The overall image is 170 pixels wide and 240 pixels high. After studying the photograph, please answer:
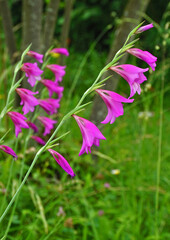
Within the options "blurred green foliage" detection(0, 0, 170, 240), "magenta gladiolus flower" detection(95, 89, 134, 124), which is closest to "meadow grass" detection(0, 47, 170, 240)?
"blurred green foliage" detection(0, 0, 170, 240)

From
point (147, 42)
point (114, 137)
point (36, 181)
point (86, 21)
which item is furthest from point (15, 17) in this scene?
point (36, 181)

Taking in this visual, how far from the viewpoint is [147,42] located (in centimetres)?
538

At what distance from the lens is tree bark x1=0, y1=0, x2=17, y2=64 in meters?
2.65

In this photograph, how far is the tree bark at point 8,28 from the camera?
8.68ft

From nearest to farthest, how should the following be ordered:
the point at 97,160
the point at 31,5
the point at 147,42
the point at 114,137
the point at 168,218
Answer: the point at 168,218, the point at 31,5, the point at 97,160, the point at 114,137, the point at 147,42

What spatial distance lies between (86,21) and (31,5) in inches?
157

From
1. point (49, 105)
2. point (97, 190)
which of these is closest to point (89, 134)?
point (49, 105)

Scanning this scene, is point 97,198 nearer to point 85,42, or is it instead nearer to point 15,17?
point 85,42

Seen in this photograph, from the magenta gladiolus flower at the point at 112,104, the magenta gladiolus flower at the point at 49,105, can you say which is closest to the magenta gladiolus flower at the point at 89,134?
the magenta gladiolus flower at the point at 112,104

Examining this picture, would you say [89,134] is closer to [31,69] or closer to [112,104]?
[112,104]

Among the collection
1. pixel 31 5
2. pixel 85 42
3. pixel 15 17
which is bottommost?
pixel 85 42

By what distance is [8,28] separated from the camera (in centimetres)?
274

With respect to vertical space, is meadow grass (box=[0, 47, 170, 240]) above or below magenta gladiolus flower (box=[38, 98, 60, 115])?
below

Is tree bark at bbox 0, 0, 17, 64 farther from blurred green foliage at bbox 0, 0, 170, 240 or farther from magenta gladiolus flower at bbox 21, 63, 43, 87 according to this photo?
magenta gladiolus flower at bbox 21, 63, 43, 87
